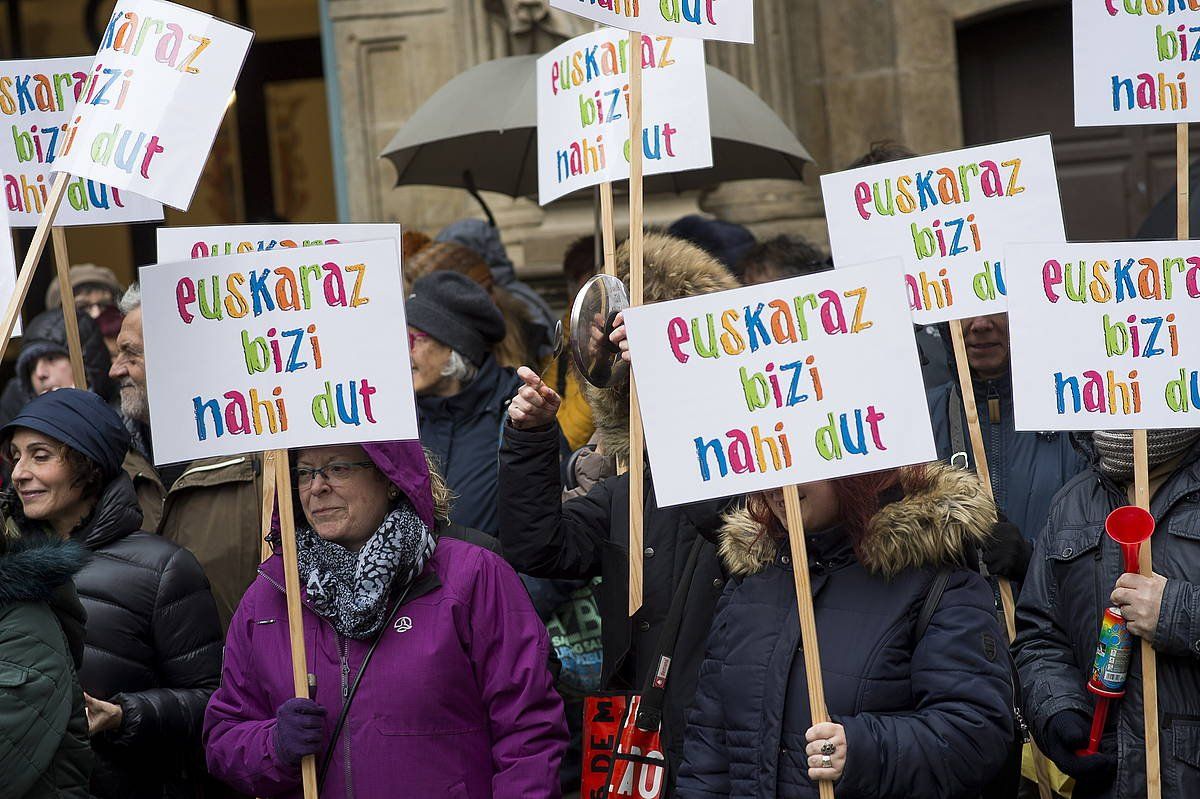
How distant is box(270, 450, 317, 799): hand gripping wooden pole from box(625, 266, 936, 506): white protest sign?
2.76ft

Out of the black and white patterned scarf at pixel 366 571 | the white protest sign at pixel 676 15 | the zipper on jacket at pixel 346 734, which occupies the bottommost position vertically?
the zipper on jacket at pixel 346 734

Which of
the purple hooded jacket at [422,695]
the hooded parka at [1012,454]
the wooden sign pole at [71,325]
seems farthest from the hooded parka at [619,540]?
the wooden sign pole at [71,325]

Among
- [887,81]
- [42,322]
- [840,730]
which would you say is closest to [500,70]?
[42,322]

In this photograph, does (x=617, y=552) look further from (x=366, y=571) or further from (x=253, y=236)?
(x=253, y=236)

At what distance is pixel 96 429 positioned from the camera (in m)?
4.35

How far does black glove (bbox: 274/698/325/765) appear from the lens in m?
3.63

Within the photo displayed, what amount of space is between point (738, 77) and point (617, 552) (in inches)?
211

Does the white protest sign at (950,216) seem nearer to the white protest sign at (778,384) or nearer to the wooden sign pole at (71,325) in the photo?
the white protest sign at (778,384)

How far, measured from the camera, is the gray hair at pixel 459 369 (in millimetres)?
5691

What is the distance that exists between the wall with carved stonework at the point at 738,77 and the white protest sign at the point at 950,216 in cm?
428

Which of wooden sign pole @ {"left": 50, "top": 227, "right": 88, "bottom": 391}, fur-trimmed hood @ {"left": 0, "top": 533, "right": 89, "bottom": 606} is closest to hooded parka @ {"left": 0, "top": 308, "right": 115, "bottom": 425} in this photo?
wooden sign pole @ {"left": 50, "top": 227, "right": 88, "bottom": 391}

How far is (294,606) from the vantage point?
373 centimetres

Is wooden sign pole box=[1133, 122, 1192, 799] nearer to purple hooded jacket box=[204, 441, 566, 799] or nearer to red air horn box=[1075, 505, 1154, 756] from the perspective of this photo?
red air horn box=[1075, 505, 1154, 756]

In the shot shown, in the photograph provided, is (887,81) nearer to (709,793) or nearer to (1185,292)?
(1185,292)
